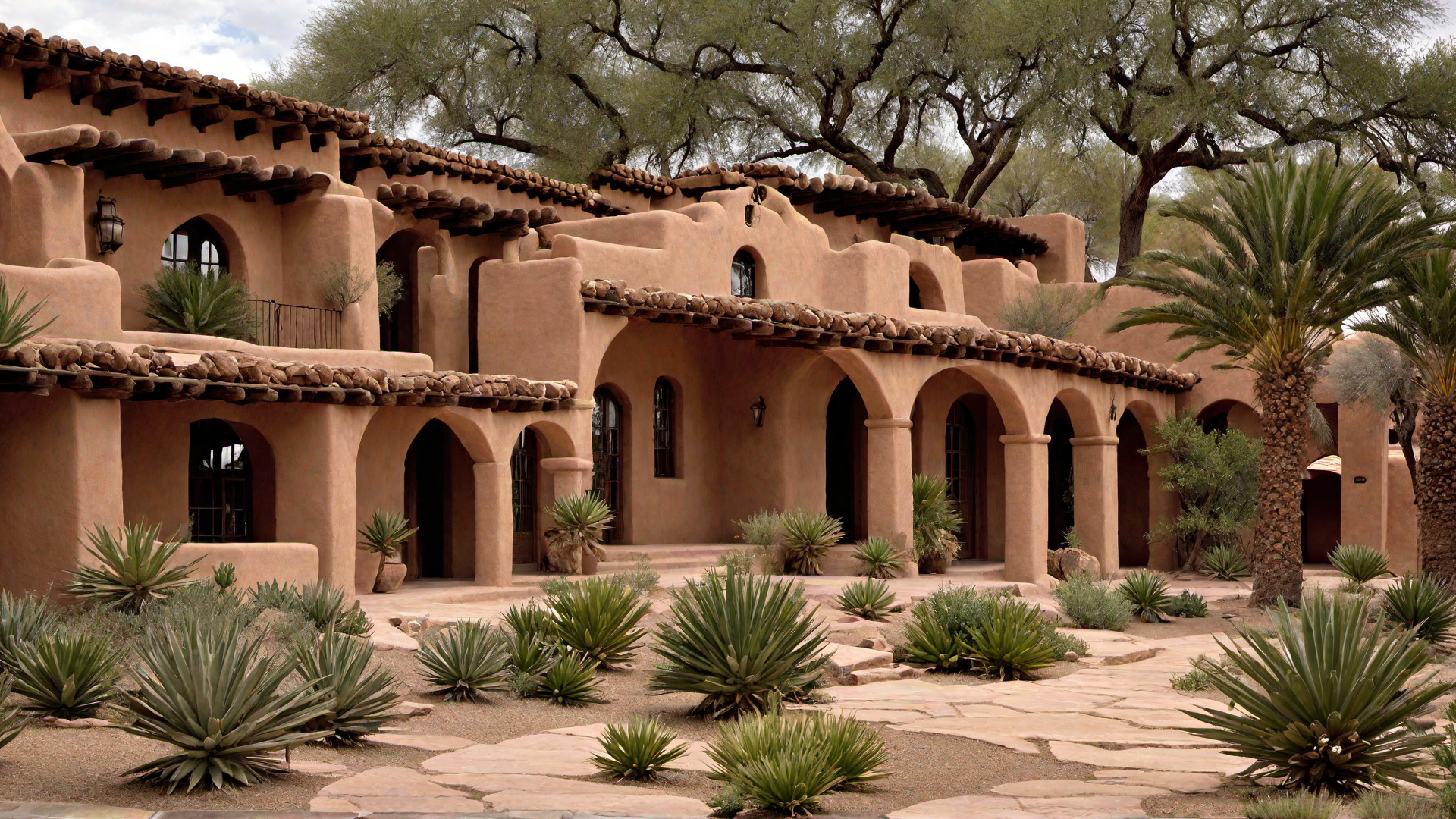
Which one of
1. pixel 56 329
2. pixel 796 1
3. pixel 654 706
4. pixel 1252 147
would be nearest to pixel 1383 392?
pixel 1252 147

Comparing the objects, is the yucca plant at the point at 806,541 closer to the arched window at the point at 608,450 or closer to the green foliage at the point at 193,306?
the arched window at the point at 608,450

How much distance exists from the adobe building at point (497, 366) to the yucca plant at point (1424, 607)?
636 cm

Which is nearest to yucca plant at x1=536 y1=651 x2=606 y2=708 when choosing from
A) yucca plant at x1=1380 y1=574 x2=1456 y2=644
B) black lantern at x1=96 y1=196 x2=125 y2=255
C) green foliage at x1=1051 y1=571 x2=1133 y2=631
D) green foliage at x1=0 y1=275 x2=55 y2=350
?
green foliage at x1=0 y1=275 x2=55 y2=350

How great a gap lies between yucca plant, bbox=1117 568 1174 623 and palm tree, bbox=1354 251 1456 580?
12.4 feet

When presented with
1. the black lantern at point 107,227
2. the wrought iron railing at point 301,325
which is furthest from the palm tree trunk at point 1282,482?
the black lantern at point 107,227

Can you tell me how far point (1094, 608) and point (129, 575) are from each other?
10.5m

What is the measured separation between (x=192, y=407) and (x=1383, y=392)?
18484mm

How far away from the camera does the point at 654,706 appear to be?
10867mm

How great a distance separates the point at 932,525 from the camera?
21391 mm

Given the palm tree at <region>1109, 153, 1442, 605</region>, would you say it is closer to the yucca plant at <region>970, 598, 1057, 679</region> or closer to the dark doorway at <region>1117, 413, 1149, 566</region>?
the yucca plant at <region>970, 598, 1057, 679</region>

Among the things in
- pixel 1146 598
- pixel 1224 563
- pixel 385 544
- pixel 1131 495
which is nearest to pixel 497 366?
pixel 385 544

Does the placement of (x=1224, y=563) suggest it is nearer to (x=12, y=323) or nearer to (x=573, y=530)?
(x=573, y=530)

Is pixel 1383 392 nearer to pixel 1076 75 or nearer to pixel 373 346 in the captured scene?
pixel 1076 75

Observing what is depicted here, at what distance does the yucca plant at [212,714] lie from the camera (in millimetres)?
7605
